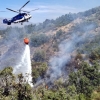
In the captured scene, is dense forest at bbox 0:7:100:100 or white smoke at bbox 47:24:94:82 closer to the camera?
dense forest at bbox 0:7:100:100

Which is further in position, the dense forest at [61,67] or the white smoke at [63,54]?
the white smoke at [63,54]

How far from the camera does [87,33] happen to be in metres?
144

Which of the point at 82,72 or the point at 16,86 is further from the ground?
the point at 16,86

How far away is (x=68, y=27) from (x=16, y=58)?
45854mm

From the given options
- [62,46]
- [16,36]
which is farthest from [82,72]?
[16,36]

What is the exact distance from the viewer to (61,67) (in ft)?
347

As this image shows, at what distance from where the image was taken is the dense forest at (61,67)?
42.6 metres

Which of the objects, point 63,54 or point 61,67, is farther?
point 63,54

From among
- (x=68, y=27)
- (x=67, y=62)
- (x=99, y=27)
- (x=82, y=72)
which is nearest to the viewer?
(x=82, y=72)

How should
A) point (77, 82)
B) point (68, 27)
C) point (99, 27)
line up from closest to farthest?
point (77, 82)
point (99, 27)
point (68, 27)

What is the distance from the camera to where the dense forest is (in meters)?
42.6

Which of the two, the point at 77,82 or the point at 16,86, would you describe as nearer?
the point at 16,86

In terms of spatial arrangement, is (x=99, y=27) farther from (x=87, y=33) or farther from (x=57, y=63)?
(x=57, y=63)

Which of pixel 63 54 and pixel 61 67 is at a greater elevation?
pixel 63 54
